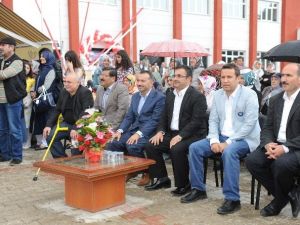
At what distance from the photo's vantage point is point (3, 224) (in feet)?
14.1

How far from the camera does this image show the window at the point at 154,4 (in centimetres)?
2172

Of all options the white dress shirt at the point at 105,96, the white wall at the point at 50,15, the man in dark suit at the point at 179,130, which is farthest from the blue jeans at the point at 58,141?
the white wall at the point at 50,15

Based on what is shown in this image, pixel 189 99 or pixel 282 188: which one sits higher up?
pixel 189 99

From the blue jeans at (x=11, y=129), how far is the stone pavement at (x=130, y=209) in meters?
1.20

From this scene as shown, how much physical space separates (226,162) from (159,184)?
1207 mm

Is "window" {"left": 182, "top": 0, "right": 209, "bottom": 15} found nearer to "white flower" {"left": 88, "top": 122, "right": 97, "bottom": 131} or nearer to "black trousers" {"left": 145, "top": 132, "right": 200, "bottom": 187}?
"black trousers" {"left": 145, "top": 132, "right": 200, "bottom": 187}

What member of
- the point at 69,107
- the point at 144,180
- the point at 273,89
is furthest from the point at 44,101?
the point at 273,89

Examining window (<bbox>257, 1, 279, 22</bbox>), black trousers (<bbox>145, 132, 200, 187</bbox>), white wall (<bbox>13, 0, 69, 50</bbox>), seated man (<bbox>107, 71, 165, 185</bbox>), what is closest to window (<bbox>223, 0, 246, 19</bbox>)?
window (<bbox>257, 1, 279, 22</bbox>)

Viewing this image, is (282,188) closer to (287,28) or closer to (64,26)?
(64,26)

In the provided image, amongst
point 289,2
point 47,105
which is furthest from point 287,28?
point 47,105

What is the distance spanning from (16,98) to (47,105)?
4.44ft

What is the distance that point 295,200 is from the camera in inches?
174

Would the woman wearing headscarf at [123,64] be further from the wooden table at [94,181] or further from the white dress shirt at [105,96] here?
the wooden table at [94,181]

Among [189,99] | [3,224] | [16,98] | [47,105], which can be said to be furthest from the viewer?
[47,105]
